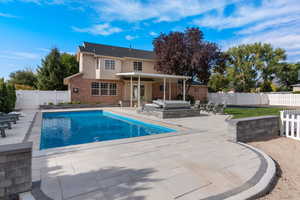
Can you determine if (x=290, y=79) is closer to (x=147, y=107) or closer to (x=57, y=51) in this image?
(x=147, y=107)

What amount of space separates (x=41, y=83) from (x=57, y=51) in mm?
5276

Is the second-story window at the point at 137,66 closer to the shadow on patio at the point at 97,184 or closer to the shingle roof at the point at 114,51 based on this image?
the shingle roof at the point at 114,51

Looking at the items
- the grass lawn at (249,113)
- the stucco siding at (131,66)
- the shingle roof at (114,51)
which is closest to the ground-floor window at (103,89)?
the stucco siding at (131,66)

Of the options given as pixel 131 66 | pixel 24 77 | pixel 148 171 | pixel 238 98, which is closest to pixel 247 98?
pixel 238 98

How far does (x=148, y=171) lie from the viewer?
3164 millimetres

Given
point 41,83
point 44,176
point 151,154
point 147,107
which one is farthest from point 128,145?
point 41,83

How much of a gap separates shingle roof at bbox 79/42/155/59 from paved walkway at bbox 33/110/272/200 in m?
16.2

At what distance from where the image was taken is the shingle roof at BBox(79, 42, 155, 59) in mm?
18719

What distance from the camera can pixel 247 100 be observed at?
26.9 meters

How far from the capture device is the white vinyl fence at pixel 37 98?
1588 centimetres

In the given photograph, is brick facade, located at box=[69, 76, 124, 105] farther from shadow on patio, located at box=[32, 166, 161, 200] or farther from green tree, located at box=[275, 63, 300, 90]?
green tree, located at box=[275, 63, 300, 90]

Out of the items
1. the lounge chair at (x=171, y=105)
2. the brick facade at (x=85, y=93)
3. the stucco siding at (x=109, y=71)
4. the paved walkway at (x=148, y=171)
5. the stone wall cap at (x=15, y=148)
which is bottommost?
the paved walkway at (x=148, y=171)

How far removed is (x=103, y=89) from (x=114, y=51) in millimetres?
5169

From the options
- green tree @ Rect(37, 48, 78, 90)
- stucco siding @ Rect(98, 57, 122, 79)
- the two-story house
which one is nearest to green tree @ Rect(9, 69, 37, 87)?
green tree @ Rect(37, 48, 78, 90)
